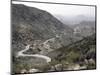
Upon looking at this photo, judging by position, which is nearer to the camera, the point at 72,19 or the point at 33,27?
the point at 33,27

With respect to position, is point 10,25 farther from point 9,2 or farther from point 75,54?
point 75,54

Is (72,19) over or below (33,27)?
over

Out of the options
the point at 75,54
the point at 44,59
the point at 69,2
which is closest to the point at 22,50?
the point at 44,59

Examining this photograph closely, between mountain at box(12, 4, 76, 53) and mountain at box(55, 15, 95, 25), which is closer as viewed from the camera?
mountain at box(12, 4, 76, 53)

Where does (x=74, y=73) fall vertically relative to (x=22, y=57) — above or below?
below

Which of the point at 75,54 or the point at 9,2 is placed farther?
the point at 75,54

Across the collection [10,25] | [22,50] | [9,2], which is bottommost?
[22,50]

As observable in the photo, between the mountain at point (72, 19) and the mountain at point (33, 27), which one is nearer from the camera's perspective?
the mountain at point (33, 27)

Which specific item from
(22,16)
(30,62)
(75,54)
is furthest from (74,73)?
(22,16)

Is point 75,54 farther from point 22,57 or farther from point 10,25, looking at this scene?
point 10,25
